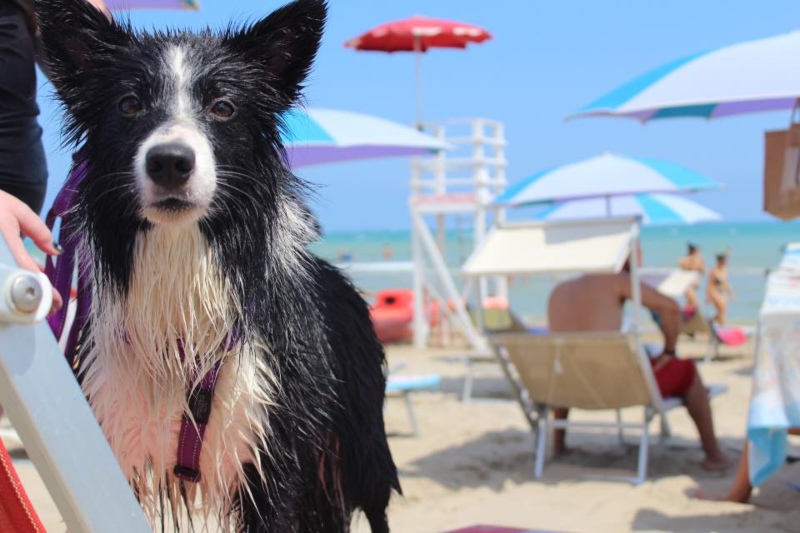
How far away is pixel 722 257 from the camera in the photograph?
14320mm

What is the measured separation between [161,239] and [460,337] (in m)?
12.3

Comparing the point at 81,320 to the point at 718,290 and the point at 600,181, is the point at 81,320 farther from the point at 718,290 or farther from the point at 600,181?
the point at 718,290

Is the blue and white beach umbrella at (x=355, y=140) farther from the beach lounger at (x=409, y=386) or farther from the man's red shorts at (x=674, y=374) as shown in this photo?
the man's red shorts at (x=674, y=374)

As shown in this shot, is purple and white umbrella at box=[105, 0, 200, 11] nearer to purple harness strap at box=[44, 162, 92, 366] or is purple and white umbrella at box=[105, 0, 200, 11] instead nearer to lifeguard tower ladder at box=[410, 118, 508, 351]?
purple harness strap at box=[44, 162, 92, 366]

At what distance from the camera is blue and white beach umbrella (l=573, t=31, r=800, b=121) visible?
4578 millimetres

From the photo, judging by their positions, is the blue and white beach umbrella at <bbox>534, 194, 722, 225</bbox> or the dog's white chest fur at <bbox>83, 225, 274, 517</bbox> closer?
the dog's white chest fur at <bbox>83, 225, 274, 517</bbox>

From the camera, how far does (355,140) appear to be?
649cm

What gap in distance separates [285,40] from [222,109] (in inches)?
9.7

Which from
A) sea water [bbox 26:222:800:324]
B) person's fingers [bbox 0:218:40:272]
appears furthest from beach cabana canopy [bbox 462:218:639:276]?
person's fingers [bbox 0:218:40:272]

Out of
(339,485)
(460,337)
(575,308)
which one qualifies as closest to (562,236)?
(575,308)

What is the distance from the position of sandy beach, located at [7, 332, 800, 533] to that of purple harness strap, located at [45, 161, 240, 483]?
1.43 m

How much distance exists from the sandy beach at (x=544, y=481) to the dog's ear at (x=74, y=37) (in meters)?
2.00

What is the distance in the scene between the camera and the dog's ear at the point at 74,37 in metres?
1.98

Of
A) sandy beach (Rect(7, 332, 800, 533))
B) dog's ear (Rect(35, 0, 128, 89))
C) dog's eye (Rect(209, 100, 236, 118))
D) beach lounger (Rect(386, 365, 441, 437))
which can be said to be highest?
dog's ear (Rect(35, 0, 128, 89))
